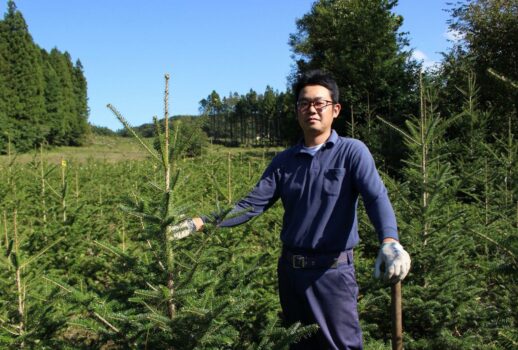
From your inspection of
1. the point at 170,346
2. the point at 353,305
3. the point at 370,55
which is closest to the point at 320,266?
the point at 353,305

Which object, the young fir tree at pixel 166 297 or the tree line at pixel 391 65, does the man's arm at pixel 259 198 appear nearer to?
the young fir tree at pixel 166 297

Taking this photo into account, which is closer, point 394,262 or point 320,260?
point 394,262

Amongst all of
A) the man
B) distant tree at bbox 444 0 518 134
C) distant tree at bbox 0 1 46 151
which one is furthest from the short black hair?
distant tree at bbox 0 1 46 151

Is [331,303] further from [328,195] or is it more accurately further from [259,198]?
[259,198]

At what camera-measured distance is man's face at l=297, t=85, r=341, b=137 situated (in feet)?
8.82

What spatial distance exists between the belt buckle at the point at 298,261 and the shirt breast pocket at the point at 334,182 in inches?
17.3

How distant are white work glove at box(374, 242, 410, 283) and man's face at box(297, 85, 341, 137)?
0.92 metres

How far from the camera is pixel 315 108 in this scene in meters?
2.69

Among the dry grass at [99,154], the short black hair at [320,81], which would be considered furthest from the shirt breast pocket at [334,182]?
the dry grass at [99,154]

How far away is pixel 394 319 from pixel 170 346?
133 cm

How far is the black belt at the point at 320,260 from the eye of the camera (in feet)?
8.63

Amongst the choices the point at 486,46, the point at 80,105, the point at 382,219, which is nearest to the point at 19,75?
the point at 80,105

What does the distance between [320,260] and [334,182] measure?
1.61 feet

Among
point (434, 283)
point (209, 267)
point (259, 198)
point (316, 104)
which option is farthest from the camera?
point (434, 283)
